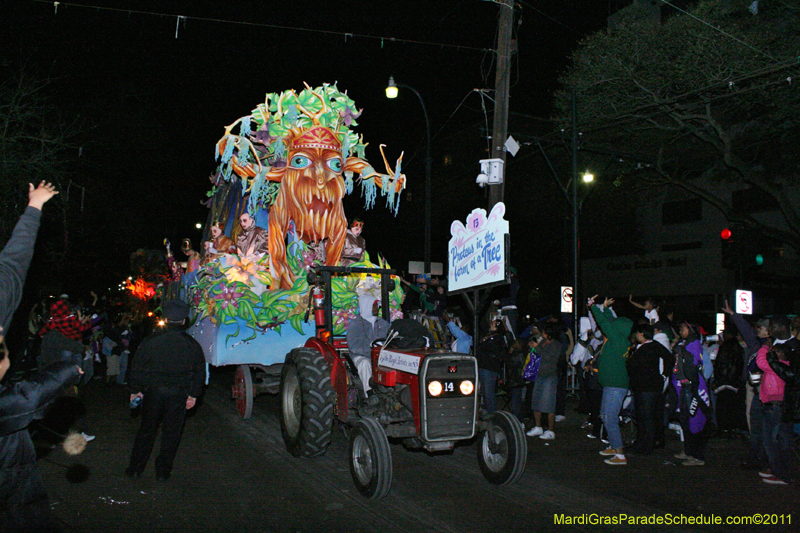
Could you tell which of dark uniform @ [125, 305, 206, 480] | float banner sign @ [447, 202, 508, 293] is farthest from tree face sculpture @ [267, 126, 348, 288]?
dark uniform @ [125, 305, 206, 480]

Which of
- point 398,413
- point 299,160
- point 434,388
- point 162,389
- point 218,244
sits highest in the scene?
point 299,160

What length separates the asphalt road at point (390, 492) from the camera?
5.02 metres

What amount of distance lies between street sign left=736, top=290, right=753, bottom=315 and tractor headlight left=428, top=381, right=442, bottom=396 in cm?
738

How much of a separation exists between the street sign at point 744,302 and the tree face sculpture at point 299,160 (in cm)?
712

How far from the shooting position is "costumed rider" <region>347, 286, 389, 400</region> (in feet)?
22.3

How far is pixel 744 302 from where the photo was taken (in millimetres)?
10953

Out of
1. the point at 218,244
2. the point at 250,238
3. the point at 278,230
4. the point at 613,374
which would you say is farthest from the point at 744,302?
the point at 218,244

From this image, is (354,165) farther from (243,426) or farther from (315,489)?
(315,489)

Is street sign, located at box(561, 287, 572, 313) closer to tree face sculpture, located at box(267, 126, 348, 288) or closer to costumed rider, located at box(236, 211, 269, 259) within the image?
tree face sculpture, located at box(267, 126, 348, 288)

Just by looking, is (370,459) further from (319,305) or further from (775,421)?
(775,421)

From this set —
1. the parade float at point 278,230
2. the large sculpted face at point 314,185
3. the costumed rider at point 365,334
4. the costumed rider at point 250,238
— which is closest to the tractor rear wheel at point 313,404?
the costumed rider at point 365,334

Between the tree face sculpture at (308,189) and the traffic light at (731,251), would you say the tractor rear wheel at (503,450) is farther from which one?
the traffic light at (731,251)

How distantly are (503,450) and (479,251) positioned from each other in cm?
221

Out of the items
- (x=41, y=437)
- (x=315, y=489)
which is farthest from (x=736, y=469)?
(x=41, y=437)
